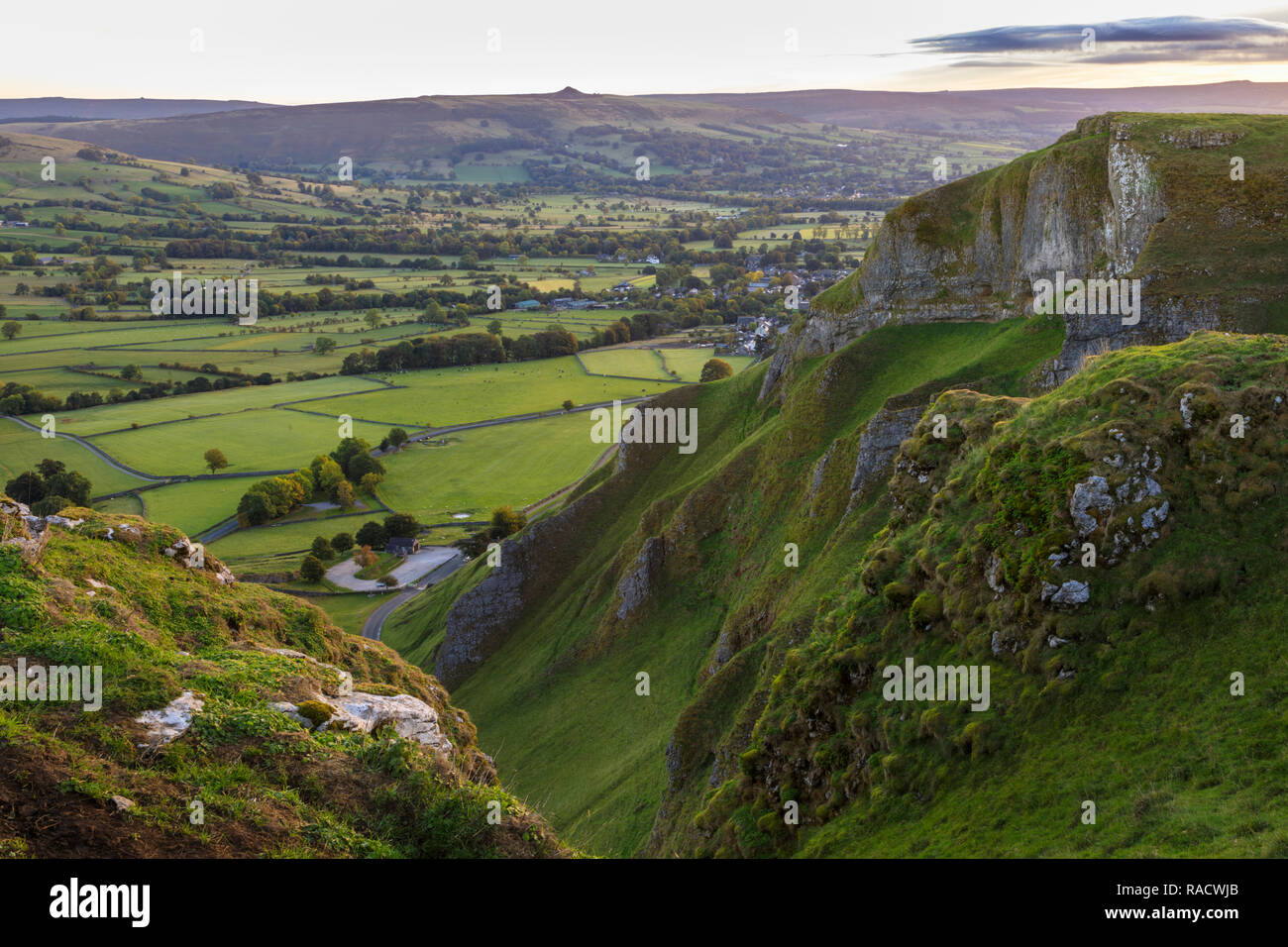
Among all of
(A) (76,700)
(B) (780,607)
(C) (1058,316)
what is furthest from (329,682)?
(C) (1058,316)

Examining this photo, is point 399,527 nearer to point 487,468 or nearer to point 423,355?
point 487,468

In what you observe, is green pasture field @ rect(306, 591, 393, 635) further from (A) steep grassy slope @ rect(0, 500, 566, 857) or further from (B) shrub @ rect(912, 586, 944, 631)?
(B) shrub @ rect(912, 586, 944, 631)

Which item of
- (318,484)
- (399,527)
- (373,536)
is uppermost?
(318,484)

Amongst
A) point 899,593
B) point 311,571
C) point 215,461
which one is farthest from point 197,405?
point 899,593

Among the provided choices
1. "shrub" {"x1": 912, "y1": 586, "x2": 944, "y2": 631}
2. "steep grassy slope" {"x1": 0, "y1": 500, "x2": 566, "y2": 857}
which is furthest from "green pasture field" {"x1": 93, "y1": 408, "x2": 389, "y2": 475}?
"shrub" {"x1": 912, "y1": 586, "x2": 944, "y2": 631}

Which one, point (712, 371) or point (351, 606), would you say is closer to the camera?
point (351, 606)

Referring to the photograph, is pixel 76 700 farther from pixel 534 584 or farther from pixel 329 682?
pixel 534 584

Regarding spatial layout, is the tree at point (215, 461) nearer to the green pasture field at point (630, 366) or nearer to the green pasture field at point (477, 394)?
the green pasture field at point (477, 394)
